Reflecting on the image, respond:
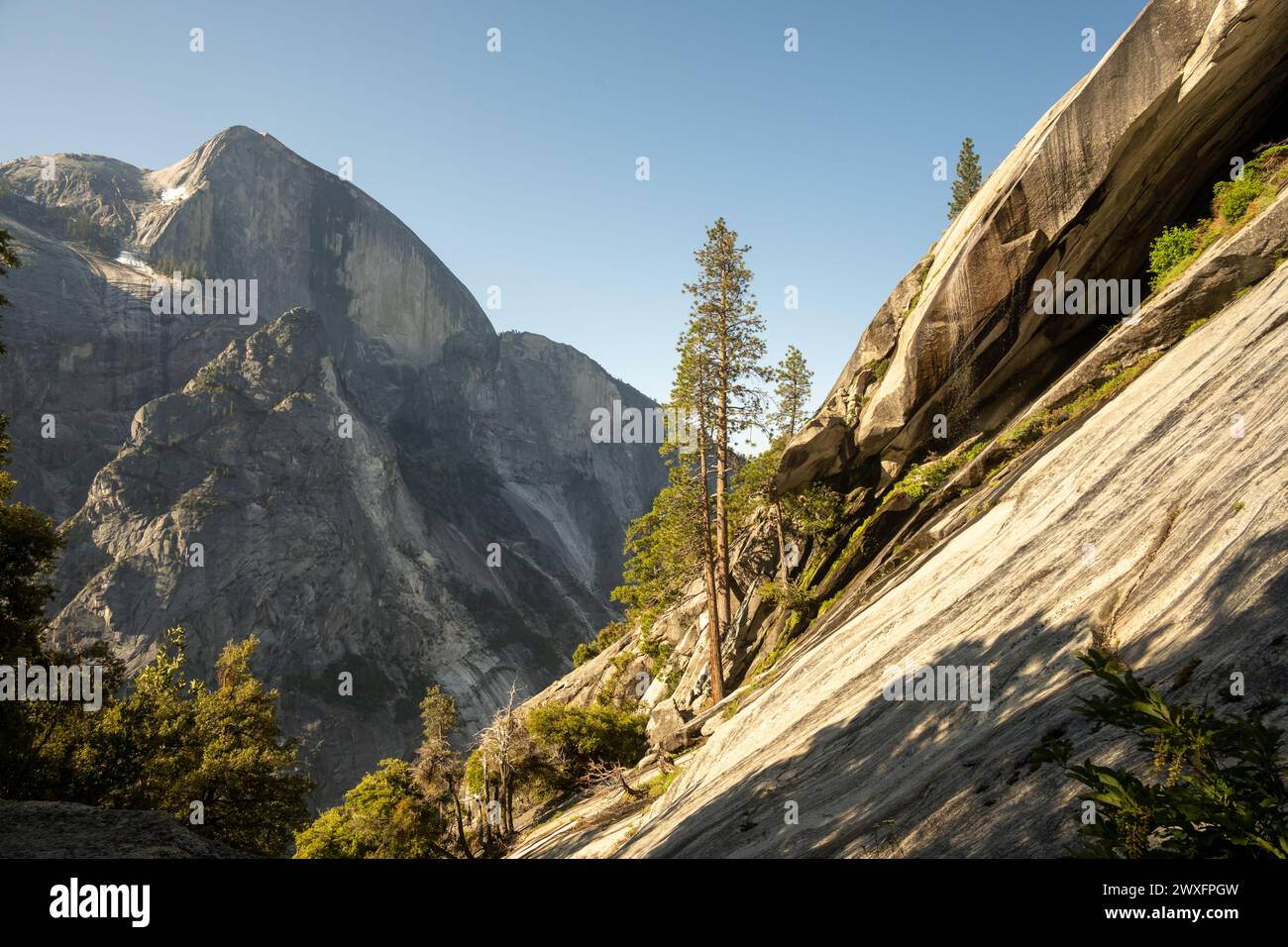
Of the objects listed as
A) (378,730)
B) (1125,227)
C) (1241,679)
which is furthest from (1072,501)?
(378,730)

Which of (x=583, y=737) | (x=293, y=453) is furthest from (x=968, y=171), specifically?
(x=293, y=453)

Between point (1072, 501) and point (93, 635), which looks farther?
point (93, 635)

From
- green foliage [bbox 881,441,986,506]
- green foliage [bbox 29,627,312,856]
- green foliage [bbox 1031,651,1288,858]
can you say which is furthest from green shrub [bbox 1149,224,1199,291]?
green foliage [bbox 29,627,312,856]

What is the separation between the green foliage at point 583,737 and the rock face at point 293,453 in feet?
172

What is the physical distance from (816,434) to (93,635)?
79.5 m

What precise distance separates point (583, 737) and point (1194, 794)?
2442cm

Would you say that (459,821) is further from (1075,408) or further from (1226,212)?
(1226,212)

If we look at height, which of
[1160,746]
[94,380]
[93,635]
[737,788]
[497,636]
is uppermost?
[94,380]

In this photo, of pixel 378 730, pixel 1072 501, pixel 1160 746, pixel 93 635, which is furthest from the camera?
pixel 378 730

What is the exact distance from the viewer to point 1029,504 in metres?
12.9

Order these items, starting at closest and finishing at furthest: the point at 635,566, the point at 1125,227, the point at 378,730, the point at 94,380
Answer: the point at 1125,227, the point at 635,566, the point at 378,730, the point at 94,380

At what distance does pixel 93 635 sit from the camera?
2645 inches

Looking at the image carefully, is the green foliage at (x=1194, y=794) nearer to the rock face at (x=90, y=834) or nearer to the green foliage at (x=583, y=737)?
the rock face at (x=90, y=834)

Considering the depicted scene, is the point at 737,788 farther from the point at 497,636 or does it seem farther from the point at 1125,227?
the point at 497,636
